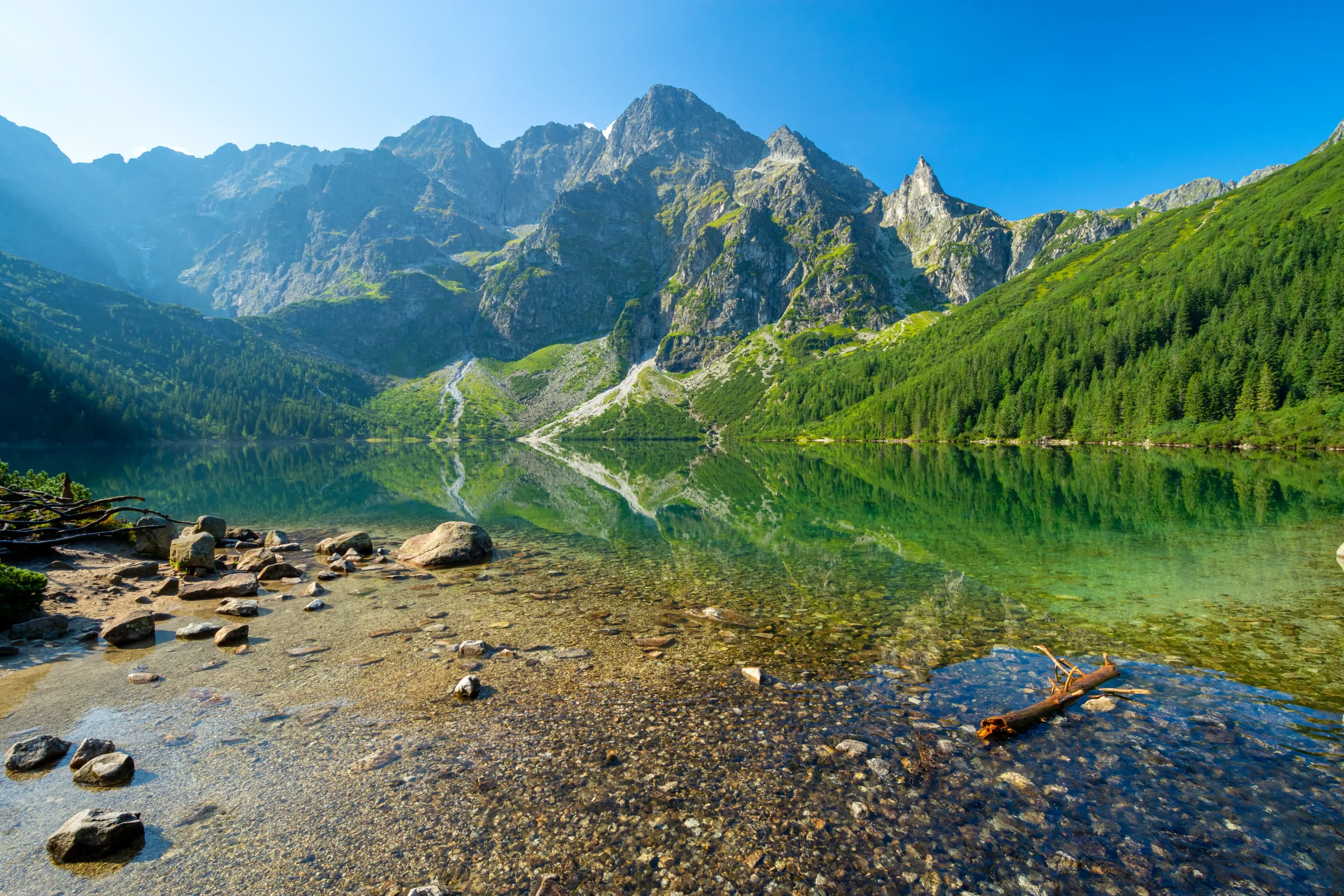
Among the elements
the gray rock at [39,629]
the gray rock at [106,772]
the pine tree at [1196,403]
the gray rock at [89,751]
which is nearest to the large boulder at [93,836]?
the gray rock at [106,772]

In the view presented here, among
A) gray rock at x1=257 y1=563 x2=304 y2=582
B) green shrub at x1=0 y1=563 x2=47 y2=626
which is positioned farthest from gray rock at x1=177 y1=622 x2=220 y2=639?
gray rock at x1=257 y1=563 x2=304 y2=582

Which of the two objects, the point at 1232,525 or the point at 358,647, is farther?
the point at 1232,525

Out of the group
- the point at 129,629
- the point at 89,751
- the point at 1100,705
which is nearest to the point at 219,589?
the point at 129,629

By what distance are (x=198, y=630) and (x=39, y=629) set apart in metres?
3.67

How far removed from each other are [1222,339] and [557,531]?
14069 cm

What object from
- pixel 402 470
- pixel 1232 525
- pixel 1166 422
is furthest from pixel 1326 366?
pixel 402 470

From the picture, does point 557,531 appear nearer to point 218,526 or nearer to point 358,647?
point 218,526

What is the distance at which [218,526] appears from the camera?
27.0 metres

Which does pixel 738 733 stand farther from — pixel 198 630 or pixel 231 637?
pixel 198 630

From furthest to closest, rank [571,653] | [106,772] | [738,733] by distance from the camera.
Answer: [571,653]
[738,733]
[106,772]

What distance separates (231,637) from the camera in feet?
47.0

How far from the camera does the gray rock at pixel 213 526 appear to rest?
25927 mm

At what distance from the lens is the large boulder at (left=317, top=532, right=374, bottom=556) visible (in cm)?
2700

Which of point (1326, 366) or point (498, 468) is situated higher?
point (1326, 366)
